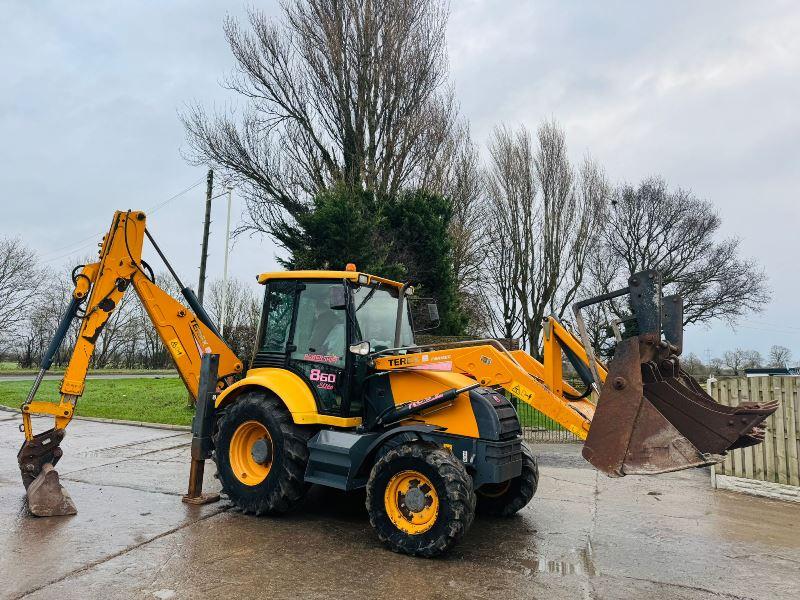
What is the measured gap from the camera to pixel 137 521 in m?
5.75

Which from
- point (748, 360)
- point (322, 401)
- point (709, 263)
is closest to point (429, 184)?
point (322, 401)

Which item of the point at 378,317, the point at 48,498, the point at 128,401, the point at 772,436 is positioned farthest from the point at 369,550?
the point at 128,401

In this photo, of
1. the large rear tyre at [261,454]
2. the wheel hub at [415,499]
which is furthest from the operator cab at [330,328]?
the wheel hub at [415,499]

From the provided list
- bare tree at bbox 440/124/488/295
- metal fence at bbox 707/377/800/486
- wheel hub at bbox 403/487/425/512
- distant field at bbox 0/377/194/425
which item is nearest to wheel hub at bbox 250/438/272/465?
wheel hub at bbox 403/487/425/512

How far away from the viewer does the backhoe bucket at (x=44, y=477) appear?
5.82 m

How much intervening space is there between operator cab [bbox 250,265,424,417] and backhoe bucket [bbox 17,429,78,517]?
2.30 m

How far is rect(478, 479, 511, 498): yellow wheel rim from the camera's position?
248 inches

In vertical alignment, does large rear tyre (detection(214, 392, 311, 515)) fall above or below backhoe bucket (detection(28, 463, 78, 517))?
above

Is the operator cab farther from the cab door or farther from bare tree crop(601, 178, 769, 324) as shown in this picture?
bare tree crop(601, 178, 769, 324)

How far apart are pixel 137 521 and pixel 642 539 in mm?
4975

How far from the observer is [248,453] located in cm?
630

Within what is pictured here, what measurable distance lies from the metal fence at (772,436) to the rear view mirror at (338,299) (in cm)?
561

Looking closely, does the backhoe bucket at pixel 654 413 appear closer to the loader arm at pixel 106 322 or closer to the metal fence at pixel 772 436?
the metal fence at pixel 772 436

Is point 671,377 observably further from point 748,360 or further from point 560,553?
point 748,360
